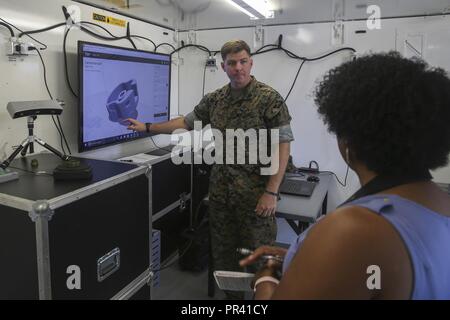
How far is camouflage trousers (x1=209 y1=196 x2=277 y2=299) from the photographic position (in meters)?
1.98

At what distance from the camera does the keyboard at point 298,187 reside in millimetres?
2316

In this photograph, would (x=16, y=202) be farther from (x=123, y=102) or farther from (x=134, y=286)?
(x=123, y=102)

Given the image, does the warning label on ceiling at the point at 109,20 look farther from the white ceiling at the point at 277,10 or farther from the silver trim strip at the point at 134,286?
the silver trim strip at the point at 134,286

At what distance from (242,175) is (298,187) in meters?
0.58

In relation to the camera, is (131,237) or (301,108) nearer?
(131,237)

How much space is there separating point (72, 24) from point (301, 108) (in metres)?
1.84

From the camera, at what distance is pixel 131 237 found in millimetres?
1499

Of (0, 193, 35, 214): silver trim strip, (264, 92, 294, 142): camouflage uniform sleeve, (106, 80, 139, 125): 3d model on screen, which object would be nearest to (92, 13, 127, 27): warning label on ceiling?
(106, 80, 139, 125): 3d model on screen

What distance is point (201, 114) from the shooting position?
220 centimetres

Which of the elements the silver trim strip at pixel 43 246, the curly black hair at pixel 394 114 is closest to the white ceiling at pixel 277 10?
the silver trim strip at pixel 43 246

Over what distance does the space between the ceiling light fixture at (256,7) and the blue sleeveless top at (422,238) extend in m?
1.83

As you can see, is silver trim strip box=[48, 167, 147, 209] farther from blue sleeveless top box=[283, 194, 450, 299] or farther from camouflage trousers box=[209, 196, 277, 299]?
blue sleeveless top box=[283, 194, 450, 299]
